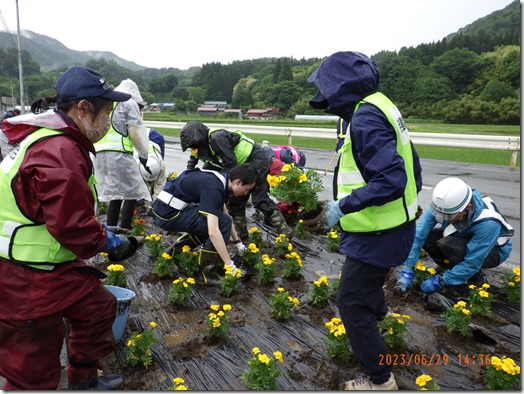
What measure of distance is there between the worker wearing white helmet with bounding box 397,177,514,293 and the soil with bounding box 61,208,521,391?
0.68ft

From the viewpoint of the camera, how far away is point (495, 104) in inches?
1401

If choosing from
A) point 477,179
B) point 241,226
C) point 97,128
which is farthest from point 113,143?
point 477,179

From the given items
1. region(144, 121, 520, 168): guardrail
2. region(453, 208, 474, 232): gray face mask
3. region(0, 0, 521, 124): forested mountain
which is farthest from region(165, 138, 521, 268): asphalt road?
region(0, 0, 521, 124): forested mountain

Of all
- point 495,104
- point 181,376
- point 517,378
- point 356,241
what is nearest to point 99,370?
point 181,376

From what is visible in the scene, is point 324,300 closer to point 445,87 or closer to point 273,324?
point 273,324

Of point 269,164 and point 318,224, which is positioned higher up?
point 269,164

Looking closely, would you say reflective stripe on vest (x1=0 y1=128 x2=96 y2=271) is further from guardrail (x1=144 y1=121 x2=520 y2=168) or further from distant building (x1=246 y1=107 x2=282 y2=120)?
distant building (x1=246 y1=107 x2=282 y2=120)

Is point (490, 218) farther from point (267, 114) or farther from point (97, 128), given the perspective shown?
point (267, 114)

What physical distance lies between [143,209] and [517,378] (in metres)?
5.71

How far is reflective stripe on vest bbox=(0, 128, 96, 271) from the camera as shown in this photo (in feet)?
6.68

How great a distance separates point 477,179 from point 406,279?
6818mm

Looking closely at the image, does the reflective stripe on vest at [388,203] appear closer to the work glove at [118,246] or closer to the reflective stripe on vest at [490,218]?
the work glove at [118,246]

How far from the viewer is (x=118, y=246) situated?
2348mm
